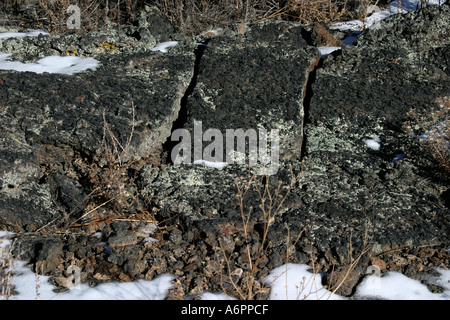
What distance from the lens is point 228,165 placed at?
2.96 m

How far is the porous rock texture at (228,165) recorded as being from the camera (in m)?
2.45

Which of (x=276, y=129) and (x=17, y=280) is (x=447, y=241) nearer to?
(x=276, y=129)

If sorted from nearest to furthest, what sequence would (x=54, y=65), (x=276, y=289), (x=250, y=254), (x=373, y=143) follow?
(x=276, y=289), (x=250, y=254), (x=373, y=143), (x=54, y=65)

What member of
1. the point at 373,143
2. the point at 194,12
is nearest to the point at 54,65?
the point at 194,12

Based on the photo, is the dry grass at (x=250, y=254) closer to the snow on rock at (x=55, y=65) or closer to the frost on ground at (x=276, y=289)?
the frost on ground at (x=276, y=289)

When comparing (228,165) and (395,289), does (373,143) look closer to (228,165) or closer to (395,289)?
(228,165)

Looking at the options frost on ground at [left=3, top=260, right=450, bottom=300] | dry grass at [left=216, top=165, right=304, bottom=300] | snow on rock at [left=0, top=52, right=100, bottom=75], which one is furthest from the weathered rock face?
dry grass at [left=216, top=165, right=304, bottom=300]

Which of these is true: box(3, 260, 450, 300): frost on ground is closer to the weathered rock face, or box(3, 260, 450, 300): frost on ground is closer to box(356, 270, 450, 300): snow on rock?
box(356, 270, 450, 300): snow on rock

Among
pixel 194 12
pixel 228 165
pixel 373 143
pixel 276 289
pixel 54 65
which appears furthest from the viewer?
pixel 194 12

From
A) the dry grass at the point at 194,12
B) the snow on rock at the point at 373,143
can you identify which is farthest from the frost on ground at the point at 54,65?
the snow on rock at the point at 373,143

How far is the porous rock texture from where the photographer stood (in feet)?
8.04

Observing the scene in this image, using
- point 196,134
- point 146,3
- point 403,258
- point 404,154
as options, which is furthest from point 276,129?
point 146,3

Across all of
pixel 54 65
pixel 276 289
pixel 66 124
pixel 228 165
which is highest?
pixel 54 65

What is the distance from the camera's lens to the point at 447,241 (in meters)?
2.52
